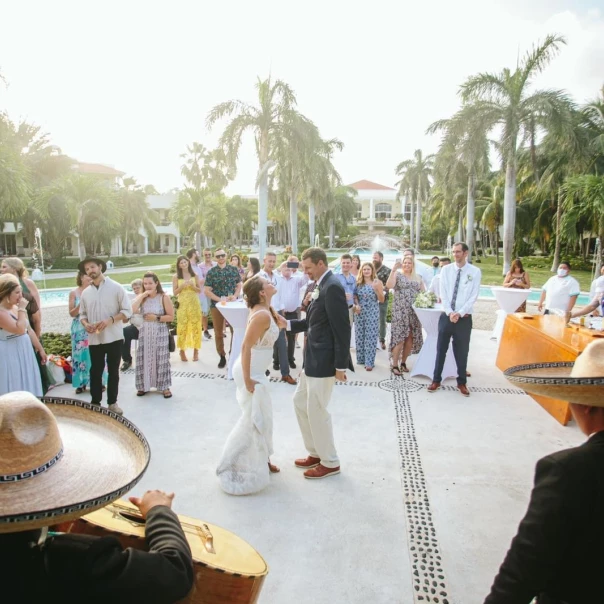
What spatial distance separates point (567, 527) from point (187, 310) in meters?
7.08

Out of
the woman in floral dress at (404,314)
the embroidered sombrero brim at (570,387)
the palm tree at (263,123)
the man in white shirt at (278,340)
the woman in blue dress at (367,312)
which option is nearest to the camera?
the embroidered sombrero brim at (570,387)

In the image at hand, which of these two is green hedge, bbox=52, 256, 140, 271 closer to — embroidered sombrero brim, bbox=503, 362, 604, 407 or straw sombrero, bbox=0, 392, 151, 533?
straw sombrero, bbox=0, 392, 151, 533

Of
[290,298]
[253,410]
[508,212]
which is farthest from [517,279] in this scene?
[508,212]

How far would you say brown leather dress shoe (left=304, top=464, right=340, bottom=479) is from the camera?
13.0 feet

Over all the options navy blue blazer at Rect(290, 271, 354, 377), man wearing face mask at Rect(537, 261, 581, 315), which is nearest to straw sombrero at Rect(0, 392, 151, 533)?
navy blue blazer at Rect(290, 271, 354, 377)

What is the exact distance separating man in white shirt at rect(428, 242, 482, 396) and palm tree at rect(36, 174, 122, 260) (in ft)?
99.1

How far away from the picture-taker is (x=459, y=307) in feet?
19.9

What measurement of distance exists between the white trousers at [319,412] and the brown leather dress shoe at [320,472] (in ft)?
0.11

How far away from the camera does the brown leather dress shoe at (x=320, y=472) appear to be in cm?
396

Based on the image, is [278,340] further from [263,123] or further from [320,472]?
[263,123]

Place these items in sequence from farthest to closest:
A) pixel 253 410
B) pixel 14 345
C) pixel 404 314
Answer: pixel 404 314 → pixel 14 345 → pixel 253 410

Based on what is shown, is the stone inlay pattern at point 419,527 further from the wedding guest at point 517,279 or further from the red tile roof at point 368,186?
the red tile roof at point 368,186

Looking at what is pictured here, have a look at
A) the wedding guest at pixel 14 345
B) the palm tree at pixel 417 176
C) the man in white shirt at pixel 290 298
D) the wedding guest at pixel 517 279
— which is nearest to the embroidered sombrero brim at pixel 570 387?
the wedding guest at pixel 14 345

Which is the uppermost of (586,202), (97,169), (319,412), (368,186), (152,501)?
(368,186)
